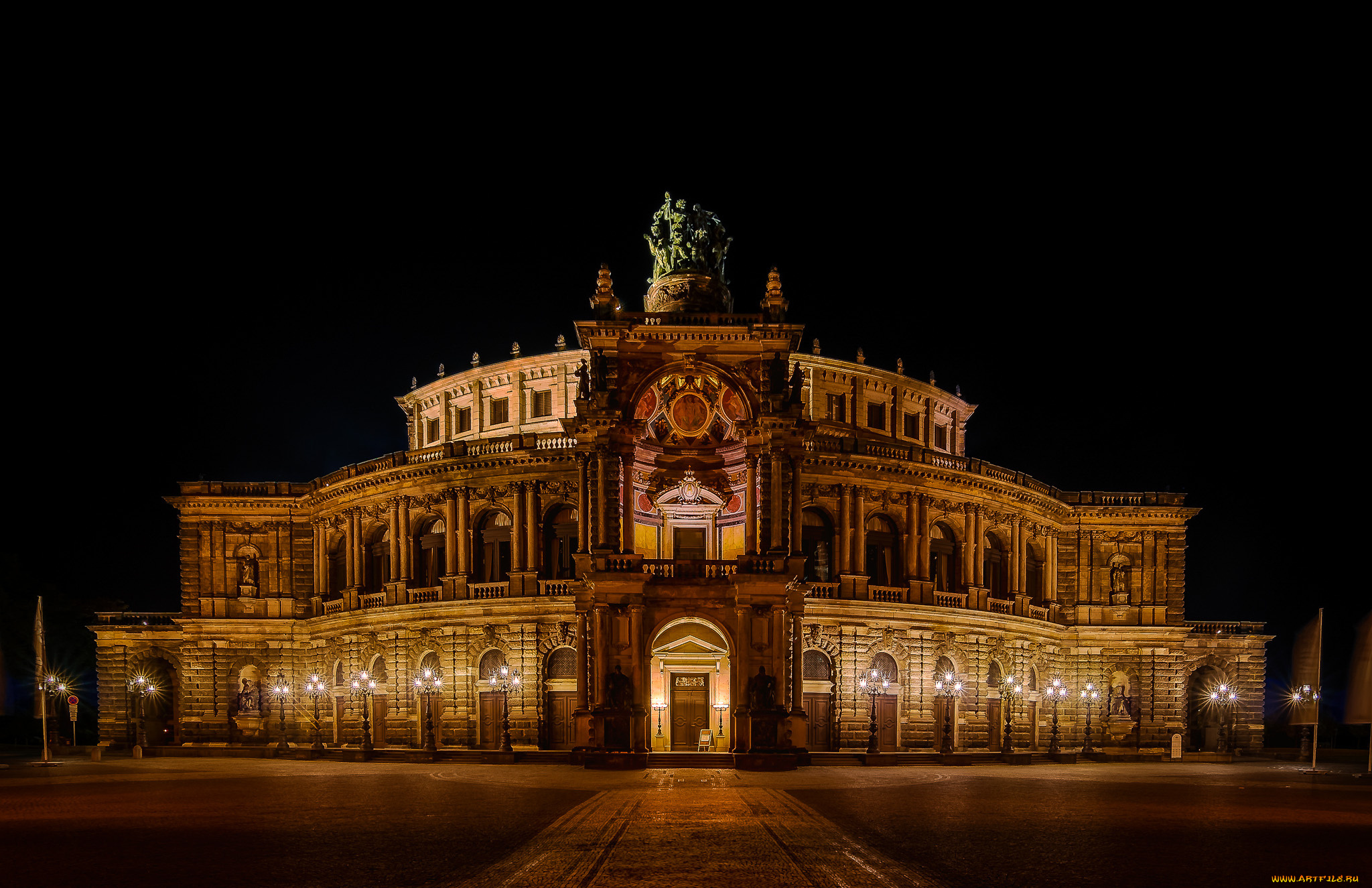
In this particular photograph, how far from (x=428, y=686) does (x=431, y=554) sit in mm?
7941

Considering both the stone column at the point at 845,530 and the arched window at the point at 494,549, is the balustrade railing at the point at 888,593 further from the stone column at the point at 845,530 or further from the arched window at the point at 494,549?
the arched window at the point at 494,549

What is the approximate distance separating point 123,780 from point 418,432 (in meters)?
39.8

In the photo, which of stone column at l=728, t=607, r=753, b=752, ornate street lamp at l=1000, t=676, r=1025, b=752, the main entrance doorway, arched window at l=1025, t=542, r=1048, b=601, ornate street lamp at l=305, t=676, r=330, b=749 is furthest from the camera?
arched window at l=1025, t=542, r=1048, b=601

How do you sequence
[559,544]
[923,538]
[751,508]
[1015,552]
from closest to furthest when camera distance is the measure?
[751,508] < [559,544] < [923,538] < [1015,552]

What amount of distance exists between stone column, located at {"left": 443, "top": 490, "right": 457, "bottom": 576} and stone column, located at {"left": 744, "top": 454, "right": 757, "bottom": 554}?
20.2 metres

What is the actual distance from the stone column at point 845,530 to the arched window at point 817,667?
14.7ft

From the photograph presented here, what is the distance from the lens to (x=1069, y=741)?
2785 inches

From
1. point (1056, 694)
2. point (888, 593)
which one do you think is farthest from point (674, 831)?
point (1056, 694)

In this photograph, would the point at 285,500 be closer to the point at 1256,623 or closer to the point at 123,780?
the point at 123,780

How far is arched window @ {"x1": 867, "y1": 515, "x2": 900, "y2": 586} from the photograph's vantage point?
6475cm

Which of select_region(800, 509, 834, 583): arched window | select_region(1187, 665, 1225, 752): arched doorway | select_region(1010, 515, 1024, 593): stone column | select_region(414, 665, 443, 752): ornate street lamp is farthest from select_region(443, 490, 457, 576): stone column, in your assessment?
select_region(1187, 665, 1225, 752): arched doorway

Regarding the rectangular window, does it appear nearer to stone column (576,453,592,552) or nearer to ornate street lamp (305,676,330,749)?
ornate street lamp (305,676,330,749)

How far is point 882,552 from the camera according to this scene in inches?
2564

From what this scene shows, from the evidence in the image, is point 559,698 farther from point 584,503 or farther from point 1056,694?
point 1056,694
